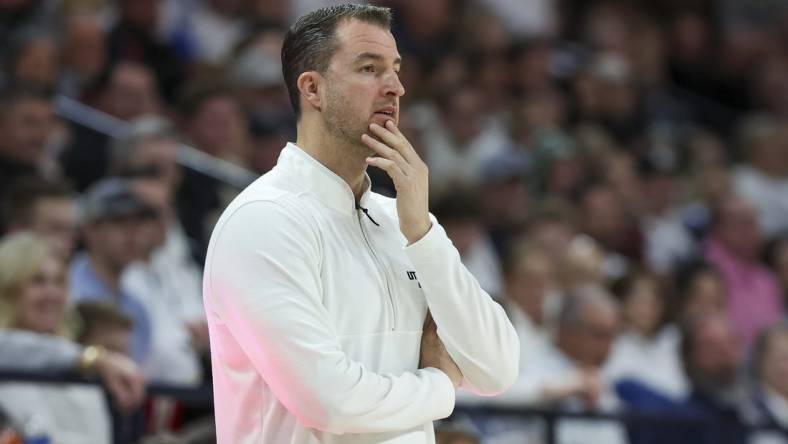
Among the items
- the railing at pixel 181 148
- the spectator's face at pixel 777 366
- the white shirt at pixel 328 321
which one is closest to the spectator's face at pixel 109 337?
the railing at pixel 181 148

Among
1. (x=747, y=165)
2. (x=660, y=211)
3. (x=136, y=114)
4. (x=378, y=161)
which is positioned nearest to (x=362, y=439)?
(x=378, y=161)

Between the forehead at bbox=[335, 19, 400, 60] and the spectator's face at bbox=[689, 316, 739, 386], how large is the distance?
4.85 m

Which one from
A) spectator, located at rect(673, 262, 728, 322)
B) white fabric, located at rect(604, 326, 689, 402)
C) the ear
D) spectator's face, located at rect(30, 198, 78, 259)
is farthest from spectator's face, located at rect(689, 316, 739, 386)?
the ear

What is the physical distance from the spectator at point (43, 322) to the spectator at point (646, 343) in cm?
305

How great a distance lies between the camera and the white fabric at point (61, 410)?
4711mm

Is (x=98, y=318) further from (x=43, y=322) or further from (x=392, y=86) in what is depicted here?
(x=392, y=86)

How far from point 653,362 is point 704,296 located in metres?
1.12

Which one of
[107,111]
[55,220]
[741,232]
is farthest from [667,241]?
[55,220]

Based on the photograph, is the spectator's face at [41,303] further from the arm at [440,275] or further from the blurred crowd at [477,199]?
the arm at [440,275]

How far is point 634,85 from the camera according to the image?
11.8 meters

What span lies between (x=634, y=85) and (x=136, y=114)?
5350mm

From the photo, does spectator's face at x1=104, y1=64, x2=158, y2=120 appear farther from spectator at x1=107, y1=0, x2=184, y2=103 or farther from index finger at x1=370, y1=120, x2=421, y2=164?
index finger at x1=370, y1=120, x2=421, y2=164

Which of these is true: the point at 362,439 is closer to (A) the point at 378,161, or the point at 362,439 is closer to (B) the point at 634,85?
(A) the point at 378,161

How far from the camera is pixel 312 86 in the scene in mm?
3199
